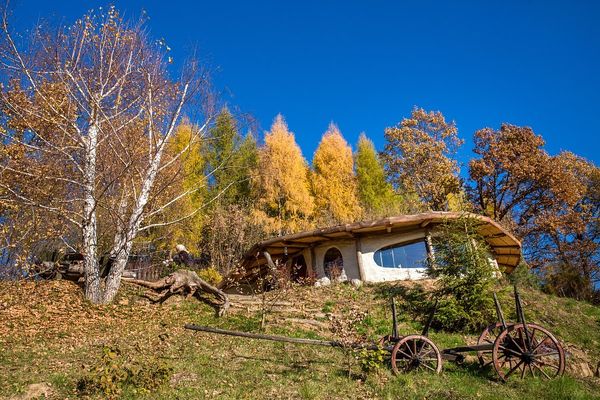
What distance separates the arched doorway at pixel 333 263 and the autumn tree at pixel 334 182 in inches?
199

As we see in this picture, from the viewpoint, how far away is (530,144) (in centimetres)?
2483

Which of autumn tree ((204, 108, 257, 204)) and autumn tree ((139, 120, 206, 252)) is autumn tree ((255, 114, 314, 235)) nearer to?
autumn tree ((204, 108, 257, 204))

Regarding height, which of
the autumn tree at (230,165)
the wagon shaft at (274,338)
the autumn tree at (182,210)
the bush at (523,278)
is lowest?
the wagon shaft at (274,338)

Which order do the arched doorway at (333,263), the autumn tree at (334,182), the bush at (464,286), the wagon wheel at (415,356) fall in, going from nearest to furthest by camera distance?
the wagon wheel at (415,356)
the bush at (464,286)
the arched doorway at (333,263)
the autumn tree at (334,182)

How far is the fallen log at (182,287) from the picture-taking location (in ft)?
45.2

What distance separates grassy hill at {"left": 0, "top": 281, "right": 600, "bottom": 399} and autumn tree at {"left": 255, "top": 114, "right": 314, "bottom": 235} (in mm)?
10048

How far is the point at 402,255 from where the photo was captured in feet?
60.0

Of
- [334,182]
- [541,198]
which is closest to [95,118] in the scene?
[334,182]

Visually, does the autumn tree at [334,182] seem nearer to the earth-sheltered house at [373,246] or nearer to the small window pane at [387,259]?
the earth-sheltered house at [373,246]

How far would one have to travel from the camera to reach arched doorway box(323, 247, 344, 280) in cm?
1870

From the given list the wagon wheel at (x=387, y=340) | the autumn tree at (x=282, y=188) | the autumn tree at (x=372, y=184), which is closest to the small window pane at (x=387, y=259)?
the autumn tree at (x=282, y=188)

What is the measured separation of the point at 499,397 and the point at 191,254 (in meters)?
17.9

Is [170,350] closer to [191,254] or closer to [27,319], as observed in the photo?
[27,319]

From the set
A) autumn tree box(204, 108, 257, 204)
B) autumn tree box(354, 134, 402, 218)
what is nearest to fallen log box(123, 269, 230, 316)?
autumn tree box(204, 108, 257, 204)
